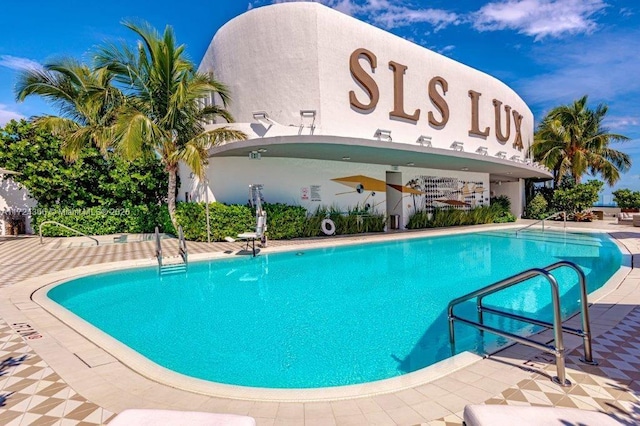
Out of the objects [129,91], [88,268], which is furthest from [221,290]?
[129,91]

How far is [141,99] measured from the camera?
1252 centimetres

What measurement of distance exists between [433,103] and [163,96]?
1341 centimetres

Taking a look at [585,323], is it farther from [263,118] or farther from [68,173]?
[68,173]

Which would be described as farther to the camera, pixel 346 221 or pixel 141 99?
pixel 346 221

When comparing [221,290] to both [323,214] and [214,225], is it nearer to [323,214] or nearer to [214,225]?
[214,225]

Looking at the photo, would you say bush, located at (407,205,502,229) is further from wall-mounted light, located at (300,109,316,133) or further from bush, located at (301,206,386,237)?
wall-mounted light, located at (300,109,316,133)

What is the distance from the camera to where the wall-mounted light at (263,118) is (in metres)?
13.8

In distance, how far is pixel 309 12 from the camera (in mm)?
14211

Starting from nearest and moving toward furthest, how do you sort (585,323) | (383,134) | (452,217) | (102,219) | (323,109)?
(585,323) < (323,109) < (383,134) < (102,219) < (452,217)

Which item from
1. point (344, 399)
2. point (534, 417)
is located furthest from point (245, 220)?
point (534, 417)

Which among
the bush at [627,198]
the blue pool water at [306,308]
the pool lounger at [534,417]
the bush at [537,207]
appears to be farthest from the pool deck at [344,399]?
the bush at [627,198]

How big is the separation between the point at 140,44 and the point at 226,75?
3.84 m

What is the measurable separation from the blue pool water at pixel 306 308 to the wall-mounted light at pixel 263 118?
20.1 feet

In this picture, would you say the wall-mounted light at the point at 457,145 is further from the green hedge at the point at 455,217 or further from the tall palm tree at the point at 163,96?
the tall palm tree at the point at 163,96
